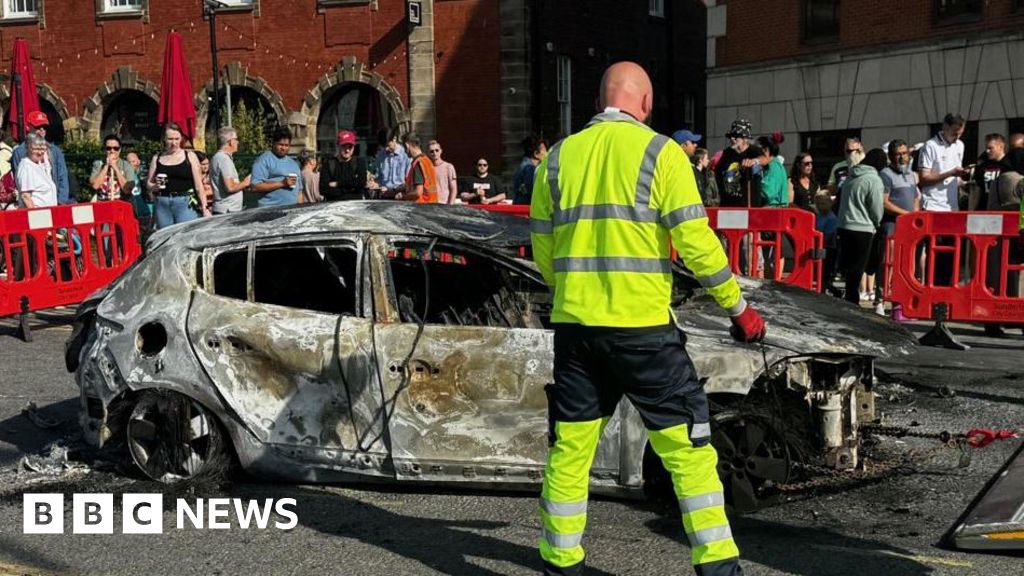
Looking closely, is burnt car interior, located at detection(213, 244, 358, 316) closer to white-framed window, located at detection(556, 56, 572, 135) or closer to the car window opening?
the car window opening

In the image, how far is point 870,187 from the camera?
36.3 feet

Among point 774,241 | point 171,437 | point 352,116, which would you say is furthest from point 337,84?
point 171,437

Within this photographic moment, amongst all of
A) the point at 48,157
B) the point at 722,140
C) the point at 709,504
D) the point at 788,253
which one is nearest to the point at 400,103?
the point at 722,140

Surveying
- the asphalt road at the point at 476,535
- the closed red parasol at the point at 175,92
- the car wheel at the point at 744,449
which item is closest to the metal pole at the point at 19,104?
the closed red parasol at the point at 175,92

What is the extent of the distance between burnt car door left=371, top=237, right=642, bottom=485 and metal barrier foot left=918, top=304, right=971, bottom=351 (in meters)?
5.41

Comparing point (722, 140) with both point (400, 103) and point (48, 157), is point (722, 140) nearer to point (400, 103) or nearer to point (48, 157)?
point (400, 103)

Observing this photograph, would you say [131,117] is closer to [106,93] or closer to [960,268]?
[106,93]

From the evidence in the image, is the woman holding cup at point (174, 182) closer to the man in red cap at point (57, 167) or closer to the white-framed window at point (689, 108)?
the man in red cap at point (57, 167)

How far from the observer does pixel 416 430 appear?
18.1 feet

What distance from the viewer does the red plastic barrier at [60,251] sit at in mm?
10695

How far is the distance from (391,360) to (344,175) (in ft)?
25.0

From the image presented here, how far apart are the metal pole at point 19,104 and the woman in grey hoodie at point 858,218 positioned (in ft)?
43.7

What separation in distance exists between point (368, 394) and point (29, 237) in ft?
22.2

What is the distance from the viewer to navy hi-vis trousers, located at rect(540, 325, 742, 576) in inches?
164
